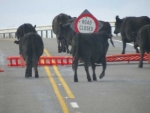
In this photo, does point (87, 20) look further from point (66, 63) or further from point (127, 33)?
point (127, 33)

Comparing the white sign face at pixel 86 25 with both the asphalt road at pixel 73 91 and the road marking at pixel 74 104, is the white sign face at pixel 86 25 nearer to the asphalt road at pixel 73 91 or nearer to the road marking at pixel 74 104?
the asphalt road at pixel 73 91

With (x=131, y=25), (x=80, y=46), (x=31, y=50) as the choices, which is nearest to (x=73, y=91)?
(x=80, y=46)

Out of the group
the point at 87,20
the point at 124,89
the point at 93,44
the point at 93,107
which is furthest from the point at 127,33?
the point at 93,107

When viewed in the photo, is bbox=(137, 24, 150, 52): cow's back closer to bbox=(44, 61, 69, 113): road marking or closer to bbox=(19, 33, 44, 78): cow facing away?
bbox=(44, 61, 69, 113): road marking

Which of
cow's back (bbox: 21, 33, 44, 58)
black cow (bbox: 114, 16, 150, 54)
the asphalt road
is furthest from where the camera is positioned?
black cow (bbox: 114, 16, 150, 54)

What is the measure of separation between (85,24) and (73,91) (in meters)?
5.87

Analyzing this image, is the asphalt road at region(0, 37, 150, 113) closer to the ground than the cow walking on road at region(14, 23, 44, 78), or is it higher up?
closer to the ground

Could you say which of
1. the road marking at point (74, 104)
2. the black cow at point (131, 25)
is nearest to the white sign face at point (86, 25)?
the black cow at point (131, 25)

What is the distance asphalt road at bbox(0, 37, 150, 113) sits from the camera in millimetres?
15641

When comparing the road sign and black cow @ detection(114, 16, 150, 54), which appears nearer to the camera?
the road sign

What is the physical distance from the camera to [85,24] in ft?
79.4

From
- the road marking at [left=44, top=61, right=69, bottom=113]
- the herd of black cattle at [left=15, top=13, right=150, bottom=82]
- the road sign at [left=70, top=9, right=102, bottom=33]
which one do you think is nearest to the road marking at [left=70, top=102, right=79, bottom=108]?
the road marking at [left=44, top=61, right=69, bottom=113]

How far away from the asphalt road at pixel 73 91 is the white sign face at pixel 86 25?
137 cm

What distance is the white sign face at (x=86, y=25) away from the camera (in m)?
24.0
